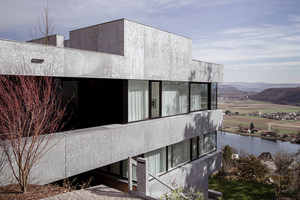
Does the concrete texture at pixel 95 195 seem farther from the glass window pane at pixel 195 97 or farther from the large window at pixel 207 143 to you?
the large window at pixel 207 143

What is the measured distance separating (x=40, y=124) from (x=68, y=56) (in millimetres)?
2046

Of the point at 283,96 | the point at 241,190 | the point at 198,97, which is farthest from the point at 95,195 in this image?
the point at 283,96

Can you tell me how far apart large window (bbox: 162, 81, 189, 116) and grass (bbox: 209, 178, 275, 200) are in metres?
15.4

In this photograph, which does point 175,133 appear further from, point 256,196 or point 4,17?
point 256,196

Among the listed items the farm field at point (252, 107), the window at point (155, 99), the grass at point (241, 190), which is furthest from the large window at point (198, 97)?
the farm field at point (252, 107)

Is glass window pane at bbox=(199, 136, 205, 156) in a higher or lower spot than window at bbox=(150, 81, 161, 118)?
lower

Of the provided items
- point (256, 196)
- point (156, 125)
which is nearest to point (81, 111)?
point (156, 125)

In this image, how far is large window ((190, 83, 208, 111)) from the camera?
39.5 ft

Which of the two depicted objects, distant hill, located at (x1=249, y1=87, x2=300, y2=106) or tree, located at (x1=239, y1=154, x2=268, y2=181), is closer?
tree, located at (x1=239, y1=154, x2=268, y2=181)

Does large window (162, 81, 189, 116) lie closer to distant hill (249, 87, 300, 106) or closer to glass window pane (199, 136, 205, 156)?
glass window pane (199, 136, 205, 156)

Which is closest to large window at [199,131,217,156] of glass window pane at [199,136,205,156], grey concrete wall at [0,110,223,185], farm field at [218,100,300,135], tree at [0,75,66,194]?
glass window pane at [199,136,205,156]

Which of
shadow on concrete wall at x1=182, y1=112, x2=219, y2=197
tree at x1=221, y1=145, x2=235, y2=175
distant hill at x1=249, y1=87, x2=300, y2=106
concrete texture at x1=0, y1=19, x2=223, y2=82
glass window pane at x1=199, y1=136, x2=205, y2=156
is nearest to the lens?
concrete texture at x1=0, y1=19, x2=223, y2=82

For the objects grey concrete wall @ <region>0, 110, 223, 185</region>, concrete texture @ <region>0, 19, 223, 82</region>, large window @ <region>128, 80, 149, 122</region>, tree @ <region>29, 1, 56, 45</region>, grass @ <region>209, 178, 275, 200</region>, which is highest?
tree @ <region>29, 1, 56, 45</region>

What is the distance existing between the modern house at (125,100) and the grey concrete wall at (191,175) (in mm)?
51
